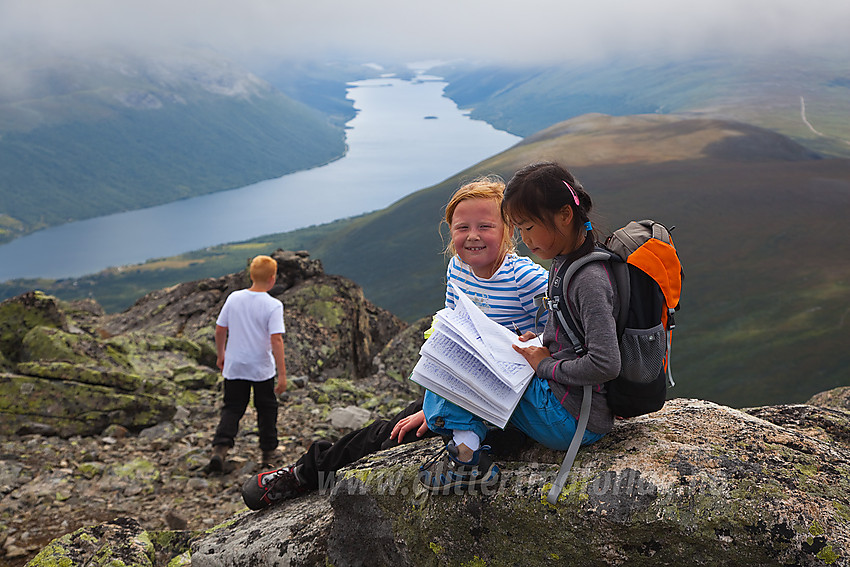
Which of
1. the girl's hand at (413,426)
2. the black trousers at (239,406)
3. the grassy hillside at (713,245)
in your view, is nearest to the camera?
the girl's hand at (413,426)

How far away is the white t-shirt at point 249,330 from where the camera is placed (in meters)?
8.28

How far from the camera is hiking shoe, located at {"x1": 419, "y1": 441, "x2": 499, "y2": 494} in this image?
380 cm

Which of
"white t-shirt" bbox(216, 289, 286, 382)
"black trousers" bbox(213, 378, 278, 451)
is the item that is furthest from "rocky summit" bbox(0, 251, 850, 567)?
"white t-shirt" bbox(216, 289, 286, 382)

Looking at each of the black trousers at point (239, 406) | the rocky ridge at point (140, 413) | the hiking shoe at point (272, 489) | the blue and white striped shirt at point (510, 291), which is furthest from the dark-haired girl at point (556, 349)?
the black trousers at point (239, 406)

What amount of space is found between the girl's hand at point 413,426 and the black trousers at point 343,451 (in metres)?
0.20

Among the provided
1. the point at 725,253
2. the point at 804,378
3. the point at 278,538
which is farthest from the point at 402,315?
the point at 278,538

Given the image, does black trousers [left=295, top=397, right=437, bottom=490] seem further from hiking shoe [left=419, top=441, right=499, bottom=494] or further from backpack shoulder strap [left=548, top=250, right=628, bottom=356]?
backpack shoulder strap [left=548, top=250, right=628, bottom=356]

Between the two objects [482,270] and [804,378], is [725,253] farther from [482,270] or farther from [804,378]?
[482,270]

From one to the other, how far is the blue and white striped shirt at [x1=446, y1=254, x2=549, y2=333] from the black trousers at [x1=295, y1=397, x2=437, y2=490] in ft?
3.52

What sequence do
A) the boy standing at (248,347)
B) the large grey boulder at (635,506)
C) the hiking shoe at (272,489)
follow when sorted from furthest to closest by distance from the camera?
the boy standing at (248,347) < the hiking shoe at (272,489) < the large grey boulder at (635,506)

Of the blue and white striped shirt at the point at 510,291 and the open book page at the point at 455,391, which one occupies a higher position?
the blue and white striped shirt at the point at 510,291

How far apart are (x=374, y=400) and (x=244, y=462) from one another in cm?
344

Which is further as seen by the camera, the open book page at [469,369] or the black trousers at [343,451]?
the black trousers at [343,451]

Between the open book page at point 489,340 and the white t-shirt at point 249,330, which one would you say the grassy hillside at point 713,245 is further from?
the white t-shirt at point 249,330
